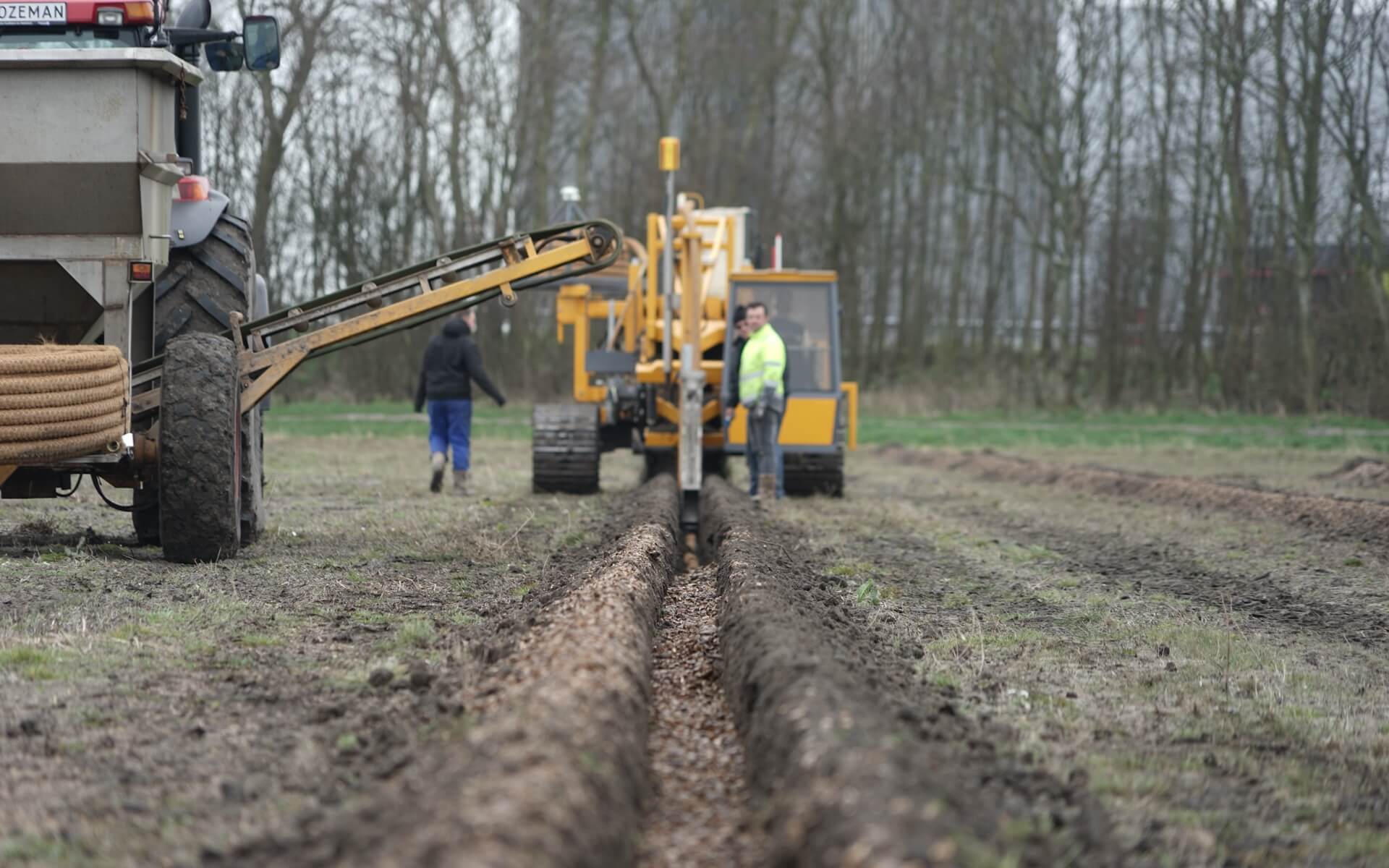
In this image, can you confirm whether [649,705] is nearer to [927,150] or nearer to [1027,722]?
[1027,722]

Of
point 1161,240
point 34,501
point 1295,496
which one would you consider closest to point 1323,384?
point 1161,240

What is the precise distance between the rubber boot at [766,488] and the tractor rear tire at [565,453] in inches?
63.1

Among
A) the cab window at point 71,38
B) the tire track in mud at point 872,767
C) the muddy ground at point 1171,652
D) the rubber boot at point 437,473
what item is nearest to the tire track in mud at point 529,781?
the tire track in mud at point 872,767

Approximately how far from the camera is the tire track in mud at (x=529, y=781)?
3061mm

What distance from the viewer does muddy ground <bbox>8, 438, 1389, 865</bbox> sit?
3482mm

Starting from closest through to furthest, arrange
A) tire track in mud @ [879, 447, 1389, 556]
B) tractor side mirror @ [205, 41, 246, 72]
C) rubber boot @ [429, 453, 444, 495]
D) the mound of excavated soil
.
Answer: tractor side mirror @ [205, 41, 246, 72], tire track in mud @ [879, 447, 1389, 556], rubber boot @ [429, 453, 444, 495], the mound of excavated soil

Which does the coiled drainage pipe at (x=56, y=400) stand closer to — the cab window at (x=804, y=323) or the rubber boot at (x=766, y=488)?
the rubber boot at (x=766, y=488)

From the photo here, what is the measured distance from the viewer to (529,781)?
133 inches

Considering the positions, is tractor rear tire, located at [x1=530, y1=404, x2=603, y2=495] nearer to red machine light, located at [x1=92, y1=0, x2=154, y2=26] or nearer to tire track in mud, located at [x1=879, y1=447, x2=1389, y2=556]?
tire track in mud, located at [x1=879, y1=447, x2=1389, y2=556]

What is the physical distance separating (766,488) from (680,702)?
8.22 m

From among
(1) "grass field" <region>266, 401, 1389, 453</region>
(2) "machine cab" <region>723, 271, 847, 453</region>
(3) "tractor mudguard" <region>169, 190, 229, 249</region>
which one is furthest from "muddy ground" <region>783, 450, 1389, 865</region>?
(1) "grass field" <region>266, 401, 1389, 453</region>

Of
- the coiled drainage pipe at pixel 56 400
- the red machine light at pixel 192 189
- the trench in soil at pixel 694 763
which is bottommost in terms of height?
the trench in soil at pixel 694 763

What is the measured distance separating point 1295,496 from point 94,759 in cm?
1105

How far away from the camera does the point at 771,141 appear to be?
127 feet
